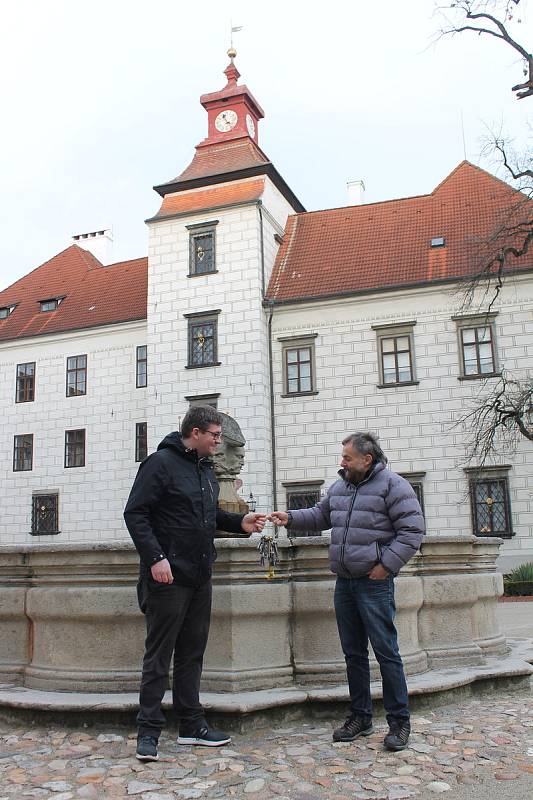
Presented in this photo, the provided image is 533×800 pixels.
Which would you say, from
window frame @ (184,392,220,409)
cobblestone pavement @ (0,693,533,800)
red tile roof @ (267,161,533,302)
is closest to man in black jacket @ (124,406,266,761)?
cobblestone pavement @ (0,693,533,800)

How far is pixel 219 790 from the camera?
12.2 feet

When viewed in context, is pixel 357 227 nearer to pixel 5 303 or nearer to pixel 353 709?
pixel 5 303

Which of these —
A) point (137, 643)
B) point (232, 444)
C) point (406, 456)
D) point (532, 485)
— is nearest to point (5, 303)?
point (406, 456)

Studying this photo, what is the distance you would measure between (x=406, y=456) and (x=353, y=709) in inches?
693

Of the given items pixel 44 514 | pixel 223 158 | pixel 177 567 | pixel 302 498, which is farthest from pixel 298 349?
pixel 177 567

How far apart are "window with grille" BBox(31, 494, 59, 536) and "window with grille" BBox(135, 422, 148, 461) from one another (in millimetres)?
3246

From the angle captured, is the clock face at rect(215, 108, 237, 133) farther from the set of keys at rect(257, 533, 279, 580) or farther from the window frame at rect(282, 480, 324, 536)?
the set of keys at rect(257, 533, 279, 580)

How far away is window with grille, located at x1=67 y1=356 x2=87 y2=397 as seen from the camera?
1054 inches

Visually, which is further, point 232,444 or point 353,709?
point 232,444

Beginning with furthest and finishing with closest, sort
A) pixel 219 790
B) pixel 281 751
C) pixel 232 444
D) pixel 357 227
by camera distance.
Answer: pixel 357 227, pixel 232 444, pixel 281 751, pixel 219 790

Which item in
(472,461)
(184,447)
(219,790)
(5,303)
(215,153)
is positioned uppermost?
(215,153)

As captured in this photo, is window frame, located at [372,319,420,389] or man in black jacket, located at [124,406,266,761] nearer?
man in black jacket, located at [124,406,266,761]

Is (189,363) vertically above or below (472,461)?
above

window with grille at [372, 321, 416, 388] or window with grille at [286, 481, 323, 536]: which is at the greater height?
window with grille at [372, 321, 416, 388]
